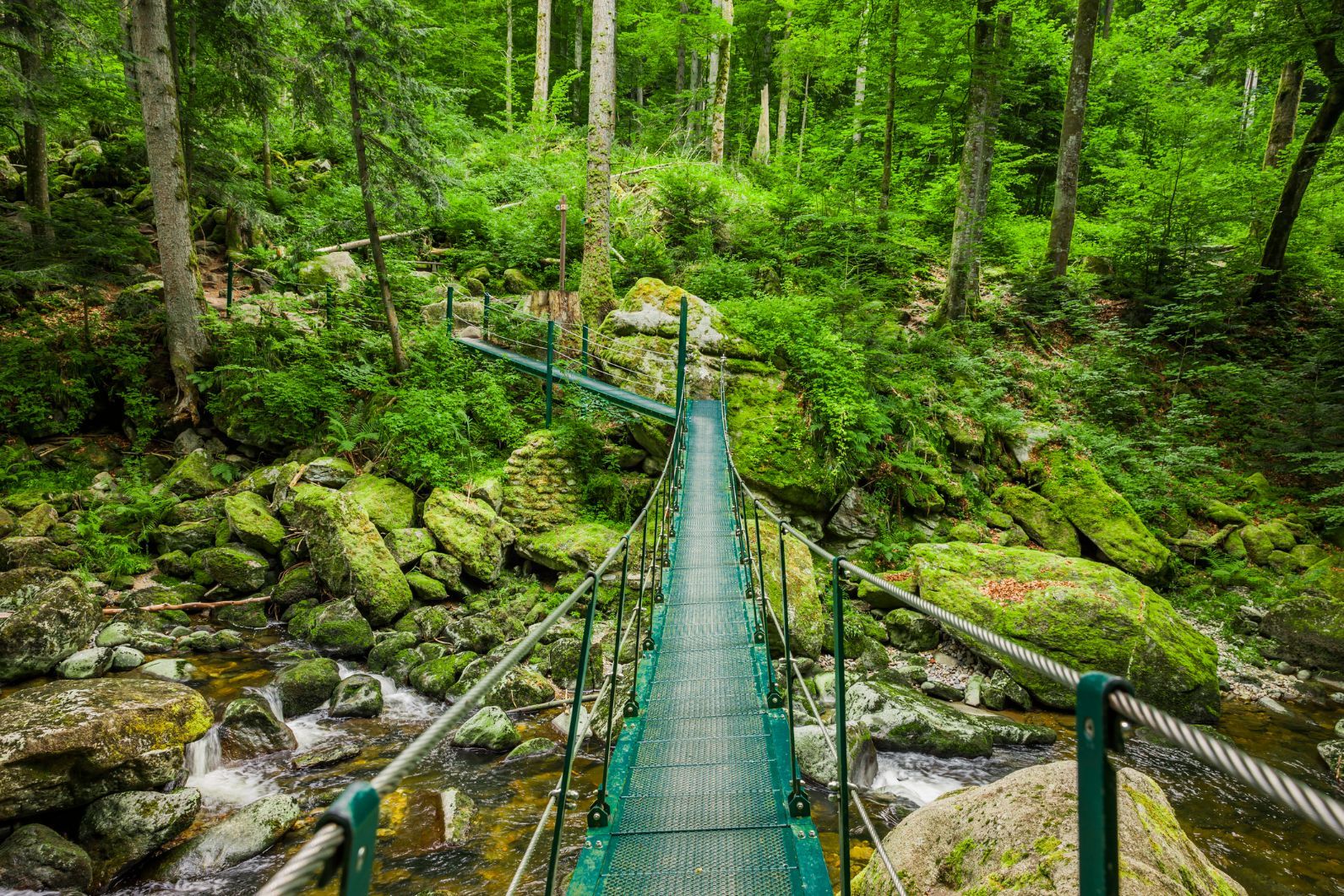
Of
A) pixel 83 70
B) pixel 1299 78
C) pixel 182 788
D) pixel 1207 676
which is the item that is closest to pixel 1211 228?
pixel 1299 78

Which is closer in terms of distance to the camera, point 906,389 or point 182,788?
point 182,788

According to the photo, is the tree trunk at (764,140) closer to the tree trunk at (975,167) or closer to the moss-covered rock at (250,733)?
the tree trunk at (975,167)

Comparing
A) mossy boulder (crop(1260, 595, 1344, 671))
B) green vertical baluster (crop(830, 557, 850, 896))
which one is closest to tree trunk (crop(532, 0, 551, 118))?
mossy boulder (crop(1260, 595, 1344, 671))

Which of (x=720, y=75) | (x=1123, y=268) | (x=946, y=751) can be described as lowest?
(x=946, y=751)

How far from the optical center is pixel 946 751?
563cm

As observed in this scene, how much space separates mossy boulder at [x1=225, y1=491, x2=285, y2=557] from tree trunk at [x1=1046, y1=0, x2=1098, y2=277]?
14.6 m

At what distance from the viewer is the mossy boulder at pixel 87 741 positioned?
413cm

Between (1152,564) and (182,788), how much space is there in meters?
11.2

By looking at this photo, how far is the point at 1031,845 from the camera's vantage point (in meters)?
2.37

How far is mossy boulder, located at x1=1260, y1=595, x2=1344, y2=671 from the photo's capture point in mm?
7469

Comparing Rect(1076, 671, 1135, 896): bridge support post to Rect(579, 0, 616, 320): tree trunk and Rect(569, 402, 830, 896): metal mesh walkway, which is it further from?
Rect(579, 0, 616, 320): tree trunk

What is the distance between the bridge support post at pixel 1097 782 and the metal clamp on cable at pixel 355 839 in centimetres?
93

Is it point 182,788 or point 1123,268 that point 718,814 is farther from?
point 1123,268

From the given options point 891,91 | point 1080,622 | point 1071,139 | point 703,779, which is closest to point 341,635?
A: point 703,779
